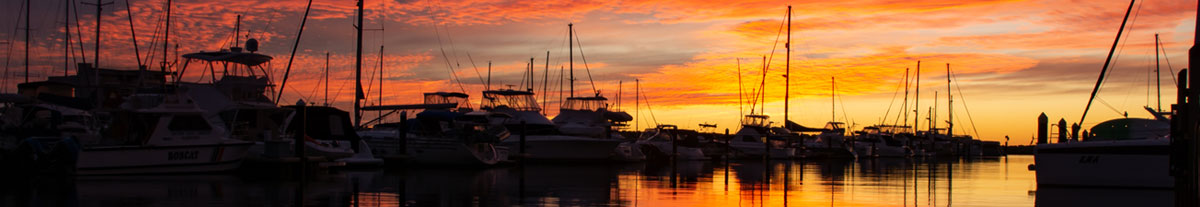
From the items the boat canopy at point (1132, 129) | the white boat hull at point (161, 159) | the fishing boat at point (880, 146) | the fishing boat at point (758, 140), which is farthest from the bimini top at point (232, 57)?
the fishing boat at point (880, 146)

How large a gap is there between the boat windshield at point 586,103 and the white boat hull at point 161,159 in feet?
96.8

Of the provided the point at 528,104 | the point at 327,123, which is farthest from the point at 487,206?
the point at 528,104

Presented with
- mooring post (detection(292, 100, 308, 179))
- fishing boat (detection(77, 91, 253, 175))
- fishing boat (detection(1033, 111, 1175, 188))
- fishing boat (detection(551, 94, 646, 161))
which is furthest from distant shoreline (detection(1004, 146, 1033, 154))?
fishing boat (detection(77, 91, 253, 175))

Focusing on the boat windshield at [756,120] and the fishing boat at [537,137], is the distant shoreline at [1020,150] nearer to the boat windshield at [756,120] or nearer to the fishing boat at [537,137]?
the boat windshield at [756,120]

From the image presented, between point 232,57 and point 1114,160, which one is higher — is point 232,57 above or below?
above

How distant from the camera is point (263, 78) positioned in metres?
32.3

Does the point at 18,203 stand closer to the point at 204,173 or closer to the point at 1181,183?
the point at 204,173

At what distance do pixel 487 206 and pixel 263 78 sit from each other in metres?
17.2

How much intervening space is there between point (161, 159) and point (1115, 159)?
930 inches

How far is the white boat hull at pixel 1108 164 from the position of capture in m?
23.5

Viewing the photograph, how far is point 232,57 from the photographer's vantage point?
31.7 meters

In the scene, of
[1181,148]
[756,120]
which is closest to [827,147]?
[756,120]

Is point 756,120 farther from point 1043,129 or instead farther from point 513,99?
point 1043,129

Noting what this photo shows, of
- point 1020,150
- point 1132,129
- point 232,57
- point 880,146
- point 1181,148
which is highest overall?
point 232,57
